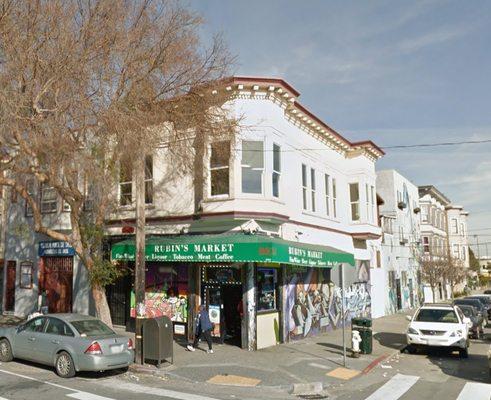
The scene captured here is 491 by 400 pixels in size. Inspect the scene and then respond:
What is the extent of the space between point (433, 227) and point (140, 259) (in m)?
42.6

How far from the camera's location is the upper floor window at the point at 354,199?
26.2 metres

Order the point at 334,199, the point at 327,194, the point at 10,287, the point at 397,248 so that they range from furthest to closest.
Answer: the point at 397,248 → the point at 334,199 → the point at 10,287 → the point at 327,194

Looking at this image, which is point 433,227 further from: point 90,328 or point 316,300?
point 90,328

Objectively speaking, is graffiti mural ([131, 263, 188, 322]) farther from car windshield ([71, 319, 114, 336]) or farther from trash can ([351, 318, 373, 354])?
trash can ([351, 318, 373, 354])

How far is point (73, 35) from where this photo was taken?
13812 millimetres

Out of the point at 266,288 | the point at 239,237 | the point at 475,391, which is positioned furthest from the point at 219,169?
the point at 475,391

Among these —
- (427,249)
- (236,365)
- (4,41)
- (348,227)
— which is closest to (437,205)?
(427,249)

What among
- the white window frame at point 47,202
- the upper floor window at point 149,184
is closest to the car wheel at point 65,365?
the upper floor window at point 149,184

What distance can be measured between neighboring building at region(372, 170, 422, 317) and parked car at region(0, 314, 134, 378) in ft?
68.8

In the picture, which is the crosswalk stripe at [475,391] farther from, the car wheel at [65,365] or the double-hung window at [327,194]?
the double-hung window at [327,194]

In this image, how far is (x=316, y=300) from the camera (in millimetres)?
21484

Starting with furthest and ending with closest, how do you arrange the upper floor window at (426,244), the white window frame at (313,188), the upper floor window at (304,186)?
1. the upper floor window at (426,244)
2. the white window frame at (313,188)
3. the upper floor window at (304,186)

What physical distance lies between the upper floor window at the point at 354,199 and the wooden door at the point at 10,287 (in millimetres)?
17414

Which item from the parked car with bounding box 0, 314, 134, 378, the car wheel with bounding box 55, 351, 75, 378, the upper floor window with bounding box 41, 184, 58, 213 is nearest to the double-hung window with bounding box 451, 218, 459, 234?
the upper floor window with bounding box 41, 184, 58, 213
